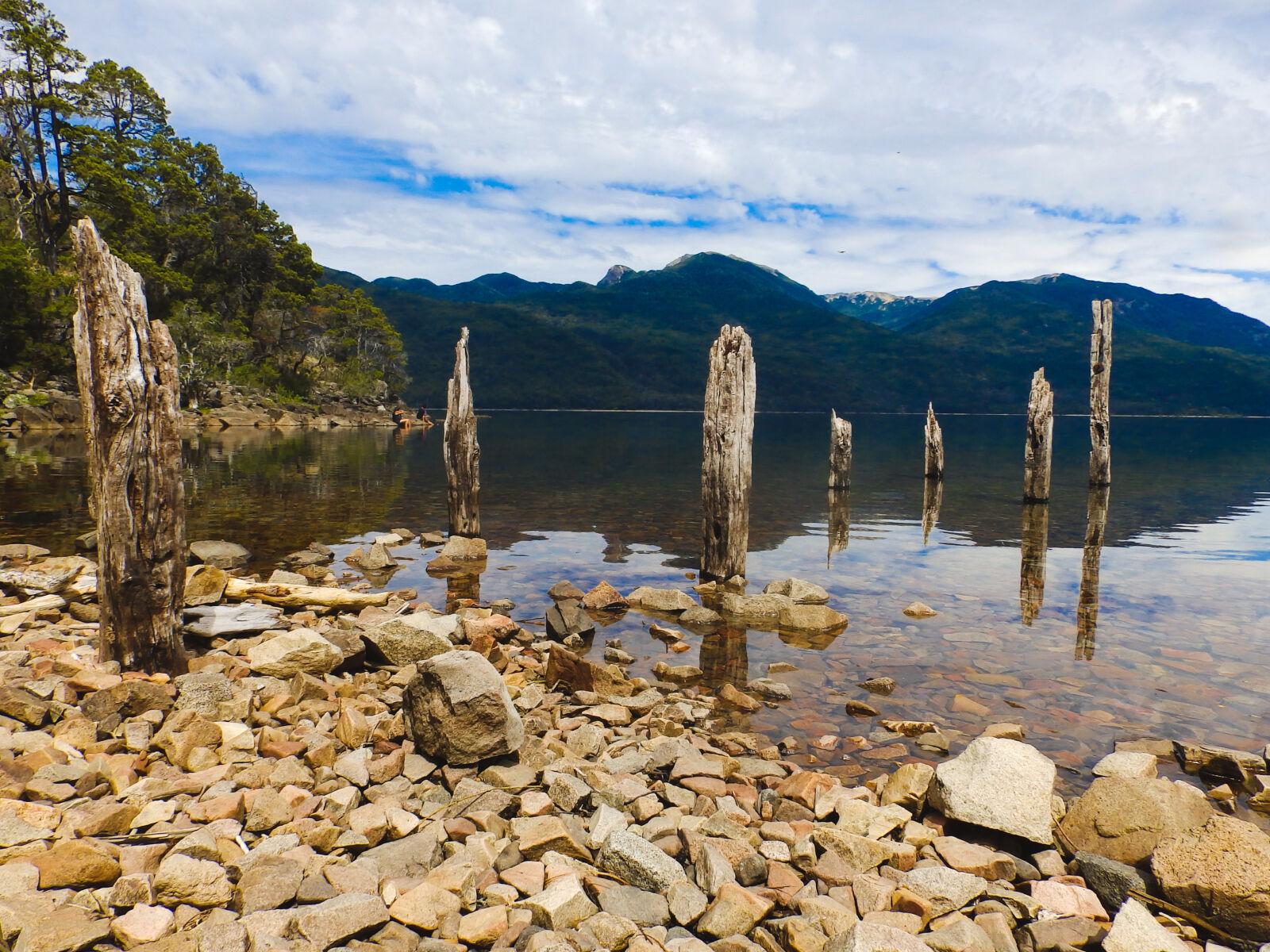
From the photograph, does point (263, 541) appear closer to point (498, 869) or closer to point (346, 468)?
point (498, 869)

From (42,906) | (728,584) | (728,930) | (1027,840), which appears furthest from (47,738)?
(728,584)

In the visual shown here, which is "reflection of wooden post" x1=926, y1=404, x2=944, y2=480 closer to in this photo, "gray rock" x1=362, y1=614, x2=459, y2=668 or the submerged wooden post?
"gray rock" x1=362, y1=614, x2=459, y2=668

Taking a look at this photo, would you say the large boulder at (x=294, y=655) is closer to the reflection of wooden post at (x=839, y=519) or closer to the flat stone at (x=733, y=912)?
the flat stone at (x=733, y=912)

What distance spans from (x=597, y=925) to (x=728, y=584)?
9.66 metres

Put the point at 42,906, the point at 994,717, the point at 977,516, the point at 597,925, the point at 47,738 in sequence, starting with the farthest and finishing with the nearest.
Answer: the point at 977,516 → the point at 994,717 → the point at 47,738 → the point at 597,925 → the point at 42,906

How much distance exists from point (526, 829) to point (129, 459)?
5031 millimetres

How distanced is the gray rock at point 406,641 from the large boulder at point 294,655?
0.48 m

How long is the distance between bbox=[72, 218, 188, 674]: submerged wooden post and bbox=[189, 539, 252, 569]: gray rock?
6.59 m

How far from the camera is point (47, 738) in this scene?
4820 millimetres

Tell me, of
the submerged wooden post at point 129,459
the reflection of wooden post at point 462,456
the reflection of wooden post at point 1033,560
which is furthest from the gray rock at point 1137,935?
the reflection of wooden post at point 462,456

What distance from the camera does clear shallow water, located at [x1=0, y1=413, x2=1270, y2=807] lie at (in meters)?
7.88

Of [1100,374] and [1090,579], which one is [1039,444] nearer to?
[1100,374]

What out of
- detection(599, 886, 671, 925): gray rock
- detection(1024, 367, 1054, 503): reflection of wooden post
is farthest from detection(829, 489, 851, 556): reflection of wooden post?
detection(599, 886, 671, 925): gray rock

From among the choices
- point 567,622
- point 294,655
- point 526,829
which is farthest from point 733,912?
point 567,622
